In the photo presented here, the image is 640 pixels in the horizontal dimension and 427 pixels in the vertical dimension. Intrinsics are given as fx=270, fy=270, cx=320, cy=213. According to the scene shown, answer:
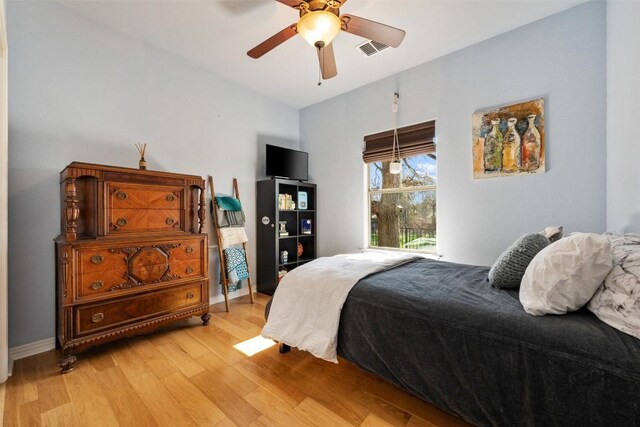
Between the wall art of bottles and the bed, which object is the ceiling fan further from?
the bed

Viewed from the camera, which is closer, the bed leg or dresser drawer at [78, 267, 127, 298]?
dresser drawer at [78, 267, 127, 298]

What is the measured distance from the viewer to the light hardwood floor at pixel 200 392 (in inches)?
55.0

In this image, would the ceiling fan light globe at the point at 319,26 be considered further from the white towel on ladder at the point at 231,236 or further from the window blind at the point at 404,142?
the white towel on ladder at the point at 231,236

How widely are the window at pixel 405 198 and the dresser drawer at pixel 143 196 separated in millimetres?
2287

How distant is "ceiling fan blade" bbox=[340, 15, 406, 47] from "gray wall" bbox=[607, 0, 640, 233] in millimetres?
1361

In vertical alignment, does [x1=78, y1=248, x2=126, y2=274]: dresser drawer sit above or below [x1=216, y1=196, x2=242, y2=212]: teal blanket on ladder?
below

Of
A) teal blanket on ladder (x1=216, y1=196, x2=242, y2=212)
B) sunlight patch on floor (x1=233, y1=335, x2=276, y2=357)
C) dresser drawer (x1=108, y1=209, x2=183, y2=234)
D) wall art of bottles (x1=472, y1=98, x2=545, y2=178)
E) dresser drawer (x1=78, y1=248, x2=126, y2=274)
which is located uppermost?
wall art of bottles (x1=472, y1=98, x2=545, y2=178)

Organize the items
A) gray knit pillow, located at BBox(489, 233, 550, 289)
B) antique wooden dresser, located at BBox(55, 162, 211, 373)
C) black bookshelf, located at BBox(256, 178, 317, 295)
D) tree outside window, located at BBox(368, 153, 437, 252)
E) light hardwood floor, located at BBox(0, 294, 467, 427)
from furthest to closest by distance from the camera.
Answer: black bookshelf, located at BBox(256, 178, 317, 295)
tree outside window, located at BBox(368, 153, 437, 252)
antique wooden dresser, located at BBox(55, 162, 211, 373)
gray knit pillow, located at BBox(489, 233, 550, 289)
light hardwood floor, located at BBox(0, 294, 467, 427)

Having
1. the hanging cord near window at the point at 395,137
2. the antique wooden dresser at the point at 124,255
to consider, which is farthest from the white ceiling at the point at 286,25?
the antique wooden dresser at the point at 124,255

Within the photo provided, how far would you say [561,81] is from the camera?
2.29 metres

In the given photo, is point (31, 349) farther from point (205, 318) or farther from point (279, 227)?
point (279, 227)

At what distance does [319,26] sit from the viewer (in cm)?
158

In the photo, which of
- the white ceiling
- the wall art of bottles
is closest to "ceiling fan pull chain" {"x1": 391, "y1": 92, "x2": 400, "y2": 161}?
the white ceiling

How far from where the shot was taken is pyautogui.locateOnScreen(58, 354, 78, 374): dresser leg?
5.88ft
